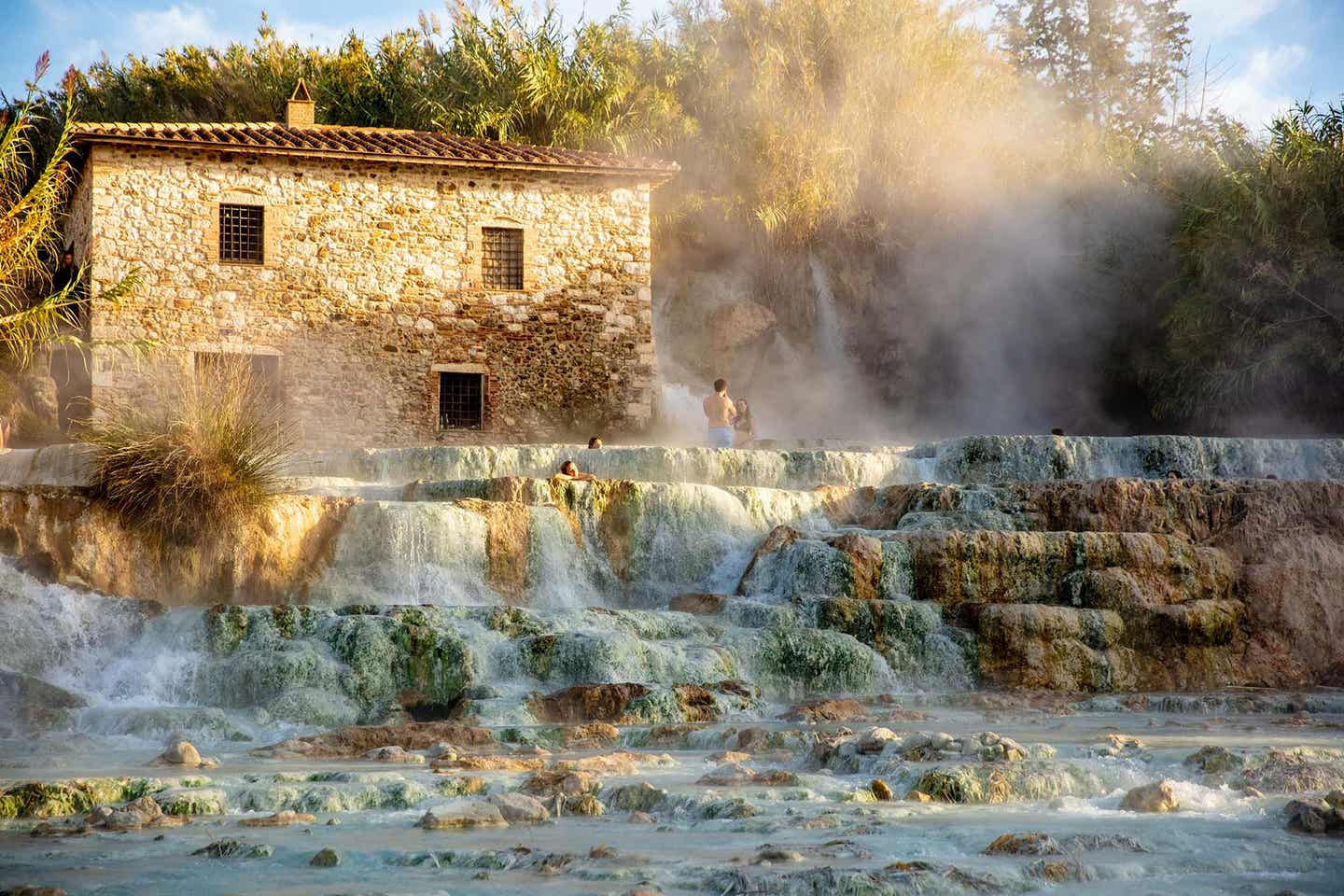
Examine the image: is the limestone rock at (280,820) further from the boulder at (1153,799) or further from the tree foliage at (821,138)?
the tree foliage at (821,138)

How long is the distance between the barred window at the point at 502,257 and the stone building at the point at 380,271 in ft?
0.10

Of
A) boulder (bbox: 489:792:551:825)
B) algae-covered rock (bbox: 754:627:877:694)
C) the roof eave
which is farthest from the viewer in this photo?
the roof eave

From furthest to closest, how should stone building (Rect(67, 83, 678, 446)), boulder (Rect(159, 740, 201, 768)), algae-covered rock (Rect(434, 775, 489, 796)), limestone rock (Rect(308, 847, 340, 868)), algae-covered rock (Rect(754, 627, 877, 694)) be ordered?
1. stone building (Rect(67, 83, 678, 446))
2. algae-covered rock (Rect(754, 627, 877, 694))
3. boulder (Rect(159, 740, 201, 768))
4. algae-covered rock (Rect(434, 775, 489, 796))
5. limestone rock (Rect(308, 847, 340, 868))

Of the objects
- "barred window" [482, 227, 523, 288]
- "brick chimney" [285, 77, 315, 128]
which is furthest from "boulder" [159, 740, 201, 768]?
"brick chimney" [285, 77, 315, 128]

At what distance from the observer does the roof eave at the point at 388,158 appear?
18.0 m

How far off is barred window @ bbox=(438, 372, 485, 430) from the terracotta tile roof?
3142 millimetres

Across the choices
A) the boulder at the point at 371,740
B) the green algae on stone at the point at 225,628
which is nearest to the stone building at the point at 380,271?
the green algae on stone at the point at 225,628

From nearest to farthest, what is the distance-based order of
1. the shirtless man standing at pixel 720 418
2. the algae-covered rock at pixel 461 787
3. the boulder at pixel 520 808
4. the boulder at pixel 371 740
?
1. the boulder at pixel 520 808
2. the algae-covered rock at pixel 461 787
3. the boulder at pixel 371 740
4. the shirtless man standing at pixel 720 418

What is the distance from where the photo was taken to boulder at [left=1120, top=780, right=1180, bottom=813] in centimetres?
561

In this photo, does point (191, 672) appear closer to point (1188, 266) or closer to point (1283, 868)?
point (1283, 868)

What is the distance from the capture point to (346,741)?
25.6 feet

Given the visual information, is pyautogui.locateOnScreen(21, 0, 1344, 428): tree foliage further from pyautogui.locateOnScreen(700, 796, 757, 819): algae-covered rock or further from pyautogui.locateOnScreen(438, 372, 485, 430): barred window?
pyautogui.locateOnScreen(700, 796, 757, 819): algae-covered rock

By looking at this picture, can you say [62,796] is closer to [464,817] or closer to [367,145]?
[464,817]

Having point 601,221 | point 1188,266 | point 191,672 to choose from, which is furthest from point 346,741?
point 1188,266
